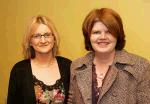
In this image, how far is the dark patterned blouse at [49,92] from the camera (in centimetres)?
234

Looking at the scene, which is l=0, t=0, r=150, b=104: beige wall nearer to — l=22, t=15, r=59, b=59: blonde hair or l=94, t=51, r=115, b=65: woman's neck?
l=22, t=15, r=59, b=59: blonde hair

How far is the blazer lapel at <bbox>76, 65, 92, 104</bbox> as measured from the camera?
2051 mm

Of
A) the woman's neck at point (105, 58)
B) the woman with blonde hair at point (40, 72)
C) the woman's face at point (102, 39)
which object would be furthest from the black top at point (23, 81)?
the woman's face at point (102, 39)

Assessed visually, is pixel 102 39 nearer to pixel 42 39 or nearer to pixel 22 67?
pixel 42 39

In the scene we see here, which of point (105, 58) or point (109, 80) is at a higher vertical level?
point (105, 58)

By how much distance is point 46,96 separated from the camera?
2.34m

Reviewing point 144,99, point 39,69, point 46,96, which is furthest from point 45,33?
point 144,99

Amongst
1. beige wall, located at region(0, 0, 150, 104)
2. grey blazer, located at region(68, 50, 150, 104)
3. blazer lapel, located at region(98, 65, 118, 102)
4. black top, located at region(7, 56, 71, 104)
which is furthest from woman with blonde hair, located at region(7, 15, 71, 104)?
blazer lapel, located at region(98, 65, 118, 102)

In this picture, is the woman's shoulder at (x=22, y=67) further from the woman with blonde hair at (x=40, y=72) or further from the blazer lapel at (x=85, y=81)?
the blazer lapel at (x=85, y=81)

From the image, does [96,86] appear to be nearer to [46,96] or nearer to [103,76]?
[103,76]

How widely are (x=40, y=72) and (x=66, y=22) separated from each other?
506 millimetres

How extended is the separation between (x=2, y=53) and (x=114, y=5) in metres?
1.26

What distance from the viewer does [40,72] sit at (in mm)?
2445

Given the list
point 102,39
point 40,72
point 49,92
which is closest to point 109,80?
point 102,39
